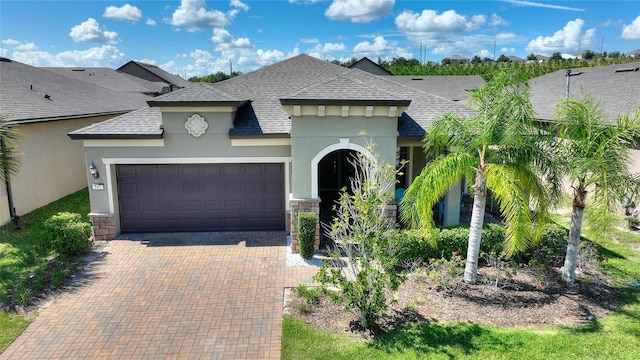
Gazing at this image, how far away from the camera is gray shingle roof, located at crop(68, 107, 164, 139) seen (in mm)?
11680

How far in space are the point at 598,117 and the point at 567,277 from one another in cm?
368

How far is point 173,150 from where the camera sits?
12141 millimetres

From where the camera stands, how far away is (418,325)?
→ 735cm

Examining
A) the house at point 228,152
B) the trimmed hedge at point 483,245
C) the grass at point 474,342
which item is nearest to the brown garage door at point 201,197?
the house at point 228,152

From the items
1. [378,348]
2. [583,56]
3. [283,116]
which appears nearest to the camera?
[378,348]

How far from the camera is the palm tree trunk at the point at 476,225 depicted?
27.8 ft

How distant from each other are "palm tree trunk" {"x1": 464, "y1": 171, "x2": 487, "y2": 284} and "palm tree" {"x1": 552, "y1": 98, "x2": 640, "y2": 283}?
1.76m

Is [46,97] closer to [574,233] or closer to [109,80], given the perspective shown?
[574,233]

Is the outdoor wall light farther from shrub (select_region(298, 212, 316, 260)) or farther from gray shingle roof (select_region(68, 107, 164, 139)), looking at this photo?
shrub (select_region(298, 212, 316, 260))

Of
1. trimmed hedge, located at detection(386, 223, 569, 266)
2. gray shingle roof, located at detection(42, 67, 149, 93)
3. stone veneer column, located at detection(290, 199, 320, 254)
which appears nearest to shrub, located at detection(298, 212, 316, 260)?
stone veneer column, located at detection(290, 199, 320, 254)

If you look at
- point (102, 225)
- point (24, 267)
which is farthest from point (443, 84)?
point (24, 267)

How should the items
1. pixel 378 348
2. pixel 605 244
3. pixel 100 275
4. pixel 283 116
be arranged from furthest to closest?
pixel 283 116 < pixel 605 244 < pixel 100 275 < pixel 378 348

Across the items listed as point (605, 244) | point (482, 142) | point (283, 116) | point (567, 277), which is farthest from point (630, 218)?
point (283, 116)

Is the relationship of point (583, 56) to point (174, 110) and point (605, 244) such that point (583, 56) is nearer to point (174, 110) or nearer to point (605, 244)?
point (605, 244)
